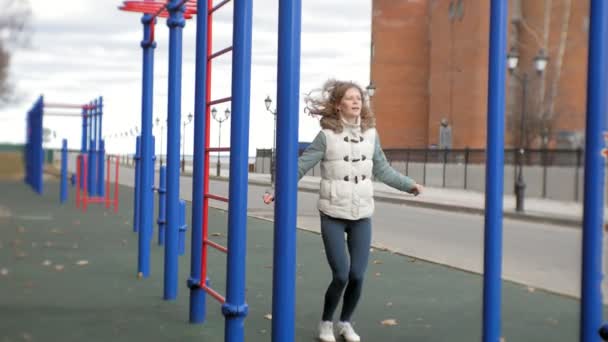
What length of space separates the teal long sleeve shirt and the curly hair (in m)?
0.10

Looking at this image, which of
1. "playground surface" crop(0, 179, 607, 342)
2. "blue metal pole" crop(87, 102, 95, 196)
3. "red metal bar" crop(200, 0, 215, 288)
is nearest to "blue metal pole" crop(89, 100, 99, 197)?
"blue metal pole" crop(87, 102, 95, 196)

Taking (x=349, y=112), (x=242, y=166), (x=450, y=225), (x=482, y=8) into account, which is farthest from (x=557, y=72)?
(x=482, y=8)

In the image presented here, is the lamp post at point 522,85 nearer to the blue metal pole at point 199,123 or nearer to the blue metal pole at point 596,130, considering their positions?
the blue metal pole at point 596,130

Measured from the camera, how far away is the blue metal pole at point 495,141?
356cm

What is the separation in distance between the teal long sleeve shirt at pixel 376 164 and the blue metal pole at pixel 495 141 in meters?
1.12

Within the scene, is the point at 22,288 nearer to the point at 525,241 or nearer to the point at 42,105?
the point at 525,241

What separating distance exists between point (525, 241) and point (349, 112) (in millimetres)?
8524

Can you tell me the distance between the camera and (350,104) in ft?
15.2

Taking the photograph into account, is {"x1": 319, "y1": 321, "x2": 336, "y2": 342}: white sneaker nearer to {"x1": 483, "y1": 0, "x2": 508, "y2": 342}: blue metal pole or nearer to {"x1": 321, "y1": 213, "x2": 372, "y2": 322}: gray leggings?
{"x1": 321, "y1": 213, "x2": 372, "y2": 322}: gray leggings

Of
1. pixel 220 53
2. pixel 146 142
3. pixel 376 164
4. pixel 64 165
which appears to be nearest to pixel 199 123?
pixel 220 53

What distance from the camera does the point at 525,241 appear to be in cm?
1237

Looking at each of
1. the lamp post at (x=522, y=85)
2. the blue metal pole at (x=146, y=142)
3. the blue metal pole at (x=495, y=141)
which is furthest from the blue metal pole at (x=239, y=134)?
the blue metal pole at (x=146, y=142)

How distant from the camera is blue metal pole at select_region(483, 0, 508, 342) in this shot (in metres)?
3.56

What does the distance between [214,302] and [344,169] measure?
2.14 m
